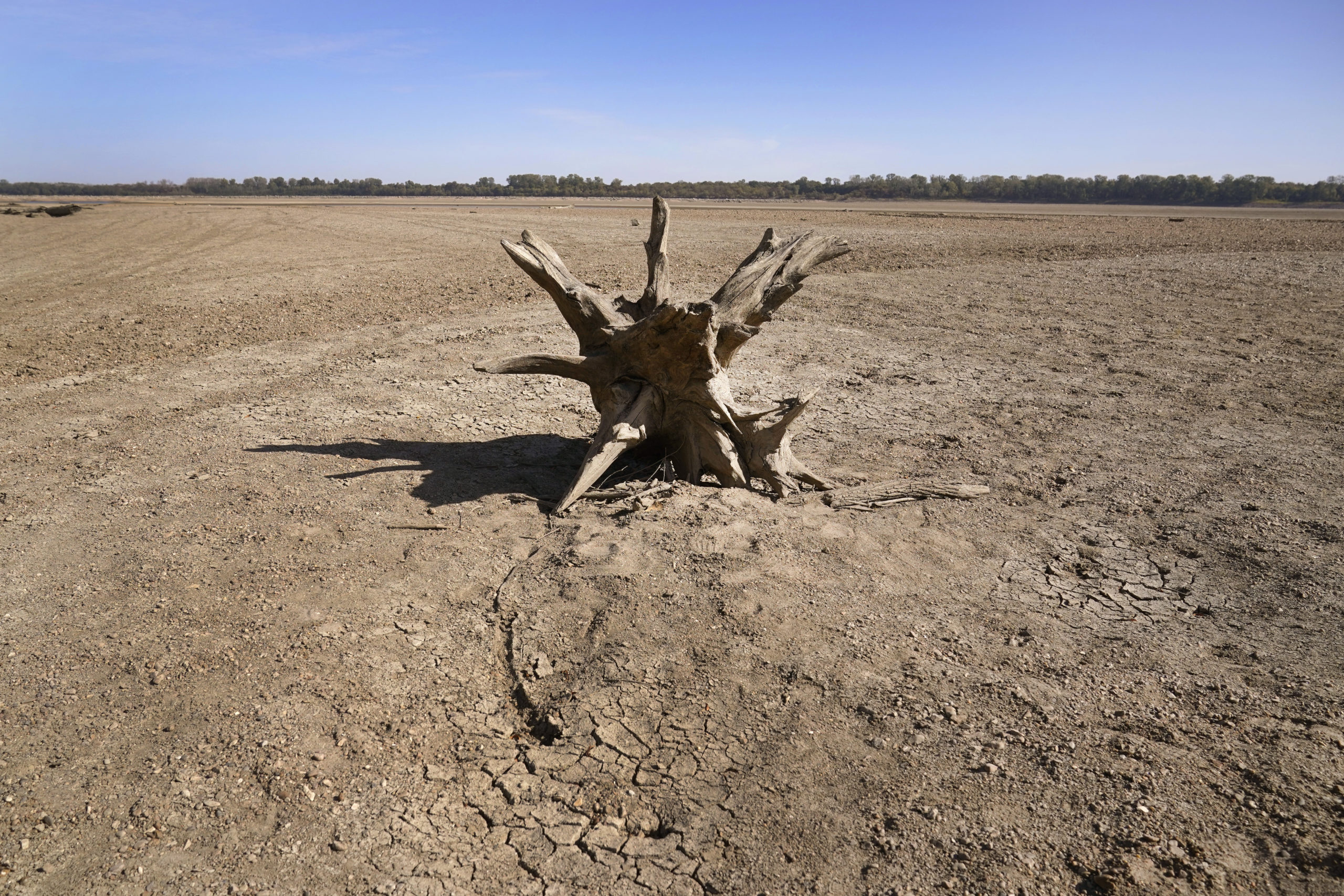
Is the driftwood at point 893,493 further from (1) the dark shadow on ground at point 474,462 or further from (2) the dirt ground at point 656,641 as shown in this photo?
(1) the dark shadow on ground at point 474,462

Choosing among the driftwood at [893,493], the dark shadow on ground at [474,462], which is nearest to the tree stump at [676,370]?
the driftwood at [893,493]

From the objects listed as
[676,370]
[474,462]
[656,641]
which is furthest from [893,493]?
[474,462]

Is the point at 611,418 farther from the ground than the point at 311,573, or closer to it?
farther from the ground

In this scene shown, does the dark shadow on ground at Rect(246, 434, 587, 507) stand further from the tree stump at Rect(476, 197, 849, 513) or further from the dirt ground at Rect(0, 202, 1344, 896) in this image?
the tree stump at Rect(476, 197, 849, 513)

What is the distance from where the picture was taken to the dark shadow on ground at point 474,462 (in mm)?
4988

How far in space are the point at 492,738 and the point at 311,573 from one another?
1557 millimetres

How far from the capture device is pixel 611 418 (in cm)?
511

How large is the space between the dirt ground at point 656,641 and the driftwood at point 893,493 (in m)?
0.14

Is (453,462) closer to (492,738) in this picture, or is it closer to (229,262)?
(492,738)

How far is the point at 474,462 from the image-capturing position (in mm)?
5473

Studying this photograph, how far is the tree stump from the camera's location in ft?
15.7

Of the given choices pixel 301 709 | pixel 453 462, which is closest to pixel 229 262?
pixel 453 462

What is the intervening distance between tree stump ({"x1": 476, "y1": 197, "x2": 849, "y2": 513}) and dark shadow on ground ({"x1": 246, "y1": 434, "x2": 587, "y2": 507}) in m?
0.51

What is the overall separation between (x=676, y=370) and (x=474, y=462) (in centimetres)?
156
